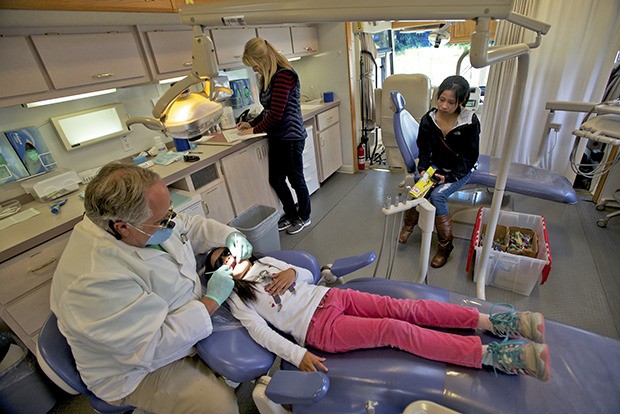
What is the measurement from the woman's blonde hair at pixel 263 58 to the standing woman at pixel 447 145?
1117 mm

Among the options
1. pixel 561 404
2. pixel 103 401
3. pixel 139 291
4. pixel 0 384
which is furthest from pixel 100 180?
pixel 561 404

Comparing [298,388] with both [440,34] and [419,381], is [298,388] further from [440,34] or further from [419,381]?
[440,34]

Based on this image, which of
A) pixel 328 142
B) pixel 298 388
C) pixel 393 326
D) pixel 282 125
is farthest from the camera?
pixel 328 142

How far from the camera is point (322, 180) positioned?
353cm

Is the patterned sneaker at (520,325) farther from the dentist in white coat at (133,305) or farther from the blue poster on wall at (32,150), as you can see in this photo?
the blue poster on wall at (32,150)

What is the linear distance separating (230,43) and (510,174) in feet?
8.05

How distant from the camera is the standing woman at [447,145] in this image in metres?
1.99

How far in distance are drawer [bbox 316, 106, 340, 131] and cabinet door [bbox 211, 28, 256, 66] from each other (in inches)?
38.3

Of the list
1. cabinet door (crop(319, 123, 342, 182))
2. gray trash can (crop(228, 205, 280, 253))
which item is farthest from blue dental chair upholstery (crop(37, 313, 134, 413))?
cabinet door (crop(319, 123, 342, 182))

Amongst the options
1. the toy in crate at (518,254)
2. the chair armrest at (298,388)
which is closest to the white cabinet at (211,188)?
the chair armrest at (298,388)

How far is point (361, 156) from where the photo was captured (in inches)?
150

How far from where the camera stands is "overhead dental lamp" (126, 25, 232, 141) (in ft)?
2.75

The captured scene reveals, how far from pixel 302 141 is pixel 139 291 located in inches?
71.7

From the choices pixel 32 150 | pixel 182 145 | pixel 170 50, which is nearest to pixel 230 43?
pixel 170 50
